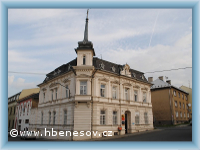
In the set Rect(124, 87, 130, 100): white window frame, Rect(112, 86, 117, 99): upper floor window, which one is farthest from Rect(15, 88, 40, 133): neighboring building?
Rect(124, 87, 130, 100): white window frame

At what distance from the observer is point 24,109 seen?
105 feet

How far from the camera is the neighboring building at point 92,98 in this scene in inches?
762

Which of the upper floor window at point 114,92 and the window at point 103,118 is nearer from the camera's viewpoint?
the window at point 103,118

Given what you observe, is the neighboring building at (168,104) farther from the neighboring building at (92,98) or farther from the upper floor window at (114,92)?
the upper floor window at (114,92)

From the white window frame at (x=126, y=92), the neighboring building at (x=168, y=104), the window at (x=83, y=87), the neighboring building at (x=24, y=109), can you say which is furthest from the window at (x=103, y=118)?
the neighboring building at (x=168, y=104)

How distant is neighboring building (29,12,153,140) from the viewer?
19359mm

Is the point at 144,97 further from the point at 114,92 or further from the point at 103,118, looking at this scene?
the point at 103,118

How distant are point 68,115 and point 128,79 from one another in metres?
9.47

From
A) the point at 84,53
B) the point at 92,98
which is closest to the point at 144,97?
the point at 92,98

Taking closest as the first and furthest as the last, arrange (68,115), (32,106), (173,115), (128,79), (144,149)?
(144,149) → (68,115) → (128,79) → (32,106) → (173,115)

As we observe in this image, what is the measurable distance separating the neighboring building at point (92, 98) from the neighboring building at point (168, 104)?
9226 millimetres
